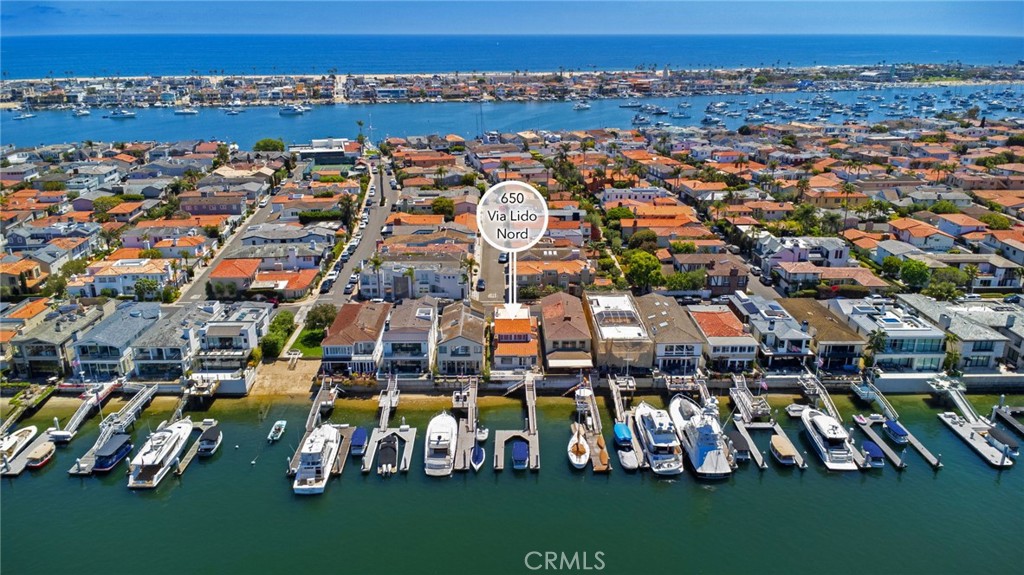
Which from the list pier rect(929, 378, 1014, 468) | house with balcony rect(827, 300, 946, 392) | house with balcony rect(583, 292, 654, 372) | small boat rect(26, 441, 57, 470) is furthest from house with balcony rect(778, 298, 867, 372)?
small boat rect(26, 441, 57, 470)

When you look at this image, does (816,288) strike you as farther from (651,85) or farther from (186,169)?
(651,85)

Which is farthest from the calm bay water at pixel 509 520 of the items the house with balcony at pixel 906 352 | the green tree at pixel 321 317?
the green tree at pixel 321 317

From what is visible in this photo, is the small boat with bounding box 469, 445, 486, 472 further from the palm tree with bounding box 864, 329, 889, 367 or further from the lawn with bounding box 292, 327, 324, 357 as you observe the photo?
the palm tree with bounding box 864, 329, 889, 367

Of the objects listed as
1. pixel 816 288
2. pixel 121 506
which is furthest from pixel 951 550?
pixel 121 506

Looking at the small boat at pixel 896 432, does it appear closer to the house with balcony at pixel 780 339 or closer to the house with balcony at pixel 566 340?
the house with balcony at pixel 780 339

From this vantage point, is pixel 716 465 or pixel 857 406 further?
pixel 857 406

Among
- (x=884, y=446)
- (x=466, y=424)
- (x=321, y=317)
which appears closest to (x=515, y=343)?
(x=466, y=424)
